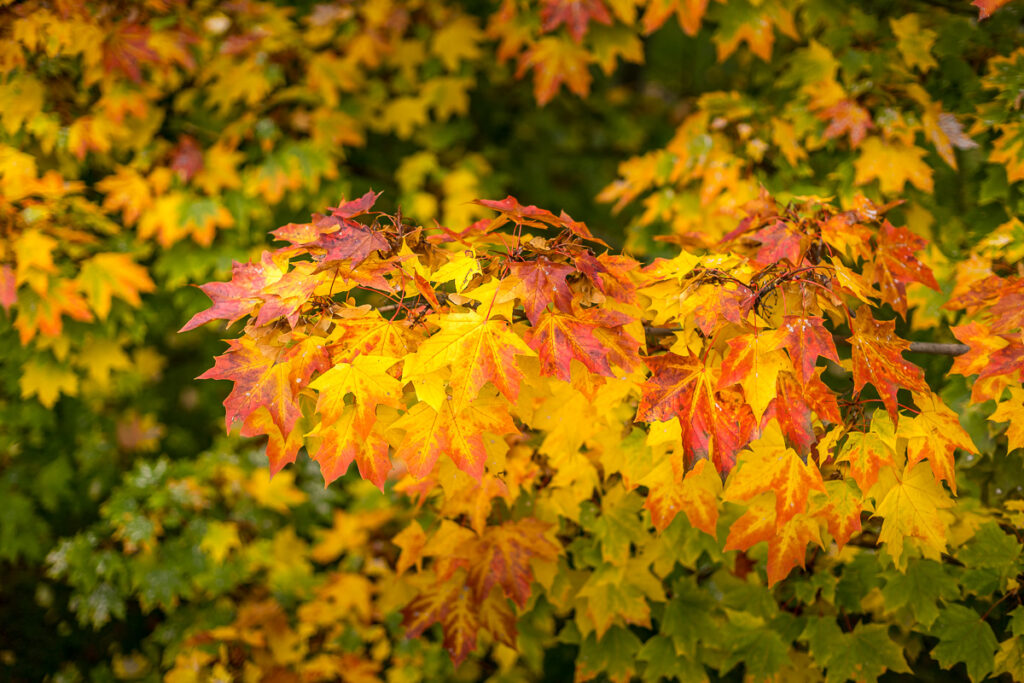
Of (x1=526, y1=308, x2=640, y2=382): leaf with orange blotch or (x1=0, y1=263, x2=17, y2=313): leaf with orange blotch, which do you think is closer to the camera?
(x1=526, y1=308, x2=640, y2=382): leaf with orange blotch

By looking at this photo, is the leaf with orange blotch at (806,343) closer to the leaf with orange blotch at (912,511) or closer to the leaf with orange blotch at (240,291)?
the leaf with orange blotch at (912,511)

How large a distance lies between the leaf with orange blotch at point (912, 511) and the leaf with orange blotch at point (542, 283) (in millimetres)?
907

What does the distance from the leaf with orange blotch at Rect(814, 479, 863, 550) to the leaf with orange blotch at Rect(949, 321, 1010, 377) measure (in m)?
0.39

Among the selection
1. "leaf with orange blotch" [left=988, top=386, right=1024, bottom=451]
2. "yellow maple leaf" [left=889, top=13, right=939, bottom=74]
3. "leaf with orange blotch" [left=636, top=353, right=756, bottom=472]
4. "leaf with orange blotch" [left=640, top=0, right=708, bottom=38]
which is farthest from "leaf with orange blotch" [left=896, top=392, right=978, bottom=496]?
"leaf with orange blotch" [left=640, top=0, right=708, bottom=38]

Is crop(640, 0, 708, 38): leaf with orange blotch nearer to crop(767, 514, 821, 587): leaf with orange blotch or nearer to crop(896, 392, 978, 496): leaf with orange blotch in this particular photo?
crop(896, 392, 978, 496): leaf with orange blotch

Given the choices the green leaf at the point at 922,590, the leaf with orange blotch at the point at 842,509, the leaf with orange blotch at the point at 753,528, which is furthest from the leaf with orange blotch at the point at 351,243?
the green leaf at the point at 922,590

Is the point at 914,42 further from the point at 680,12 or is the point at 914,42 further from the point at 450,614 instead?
the point at 450,614

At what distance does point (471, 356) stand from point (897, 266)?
1.16 meters

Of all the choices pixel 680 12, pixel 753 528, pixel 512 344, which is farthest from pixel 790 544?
pixel 680 12

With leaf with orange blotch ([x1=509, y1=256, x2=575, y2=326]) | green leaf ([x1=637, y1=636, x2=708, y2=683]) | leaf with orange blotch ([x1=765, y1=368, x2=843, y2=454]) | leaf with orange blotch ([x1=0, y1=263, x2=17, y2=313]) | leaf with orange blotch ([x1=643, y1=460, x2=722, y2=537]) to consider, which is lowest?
green leaf ([x1=637, y1=636, x2=708, y2=683])

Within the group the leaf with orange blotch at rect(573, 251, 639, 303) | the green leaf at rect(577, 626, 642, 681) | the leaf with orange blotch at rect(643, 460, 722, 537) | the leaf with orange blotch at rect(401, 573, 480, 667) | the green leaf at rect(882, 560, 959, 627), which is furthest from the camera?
the green leaf at rect(577, 626, 642, 681)

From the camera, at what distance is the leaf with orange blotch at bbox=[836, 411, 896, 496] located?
60.1 inches

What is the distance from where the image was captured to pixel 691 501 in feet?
5.76

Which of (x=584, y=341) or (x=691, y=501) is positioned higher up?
(x=584, y=341)
